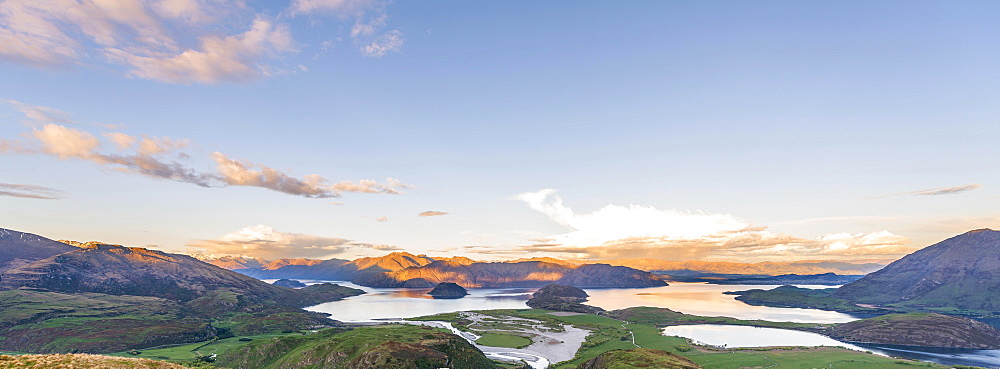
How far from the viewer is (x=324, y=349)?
452 feet

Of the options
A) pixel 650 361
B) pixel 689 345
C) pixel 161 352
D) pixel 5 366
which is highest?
pixel 5 366

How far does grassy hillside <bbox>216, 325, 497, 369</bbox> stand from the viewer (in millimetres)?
123438

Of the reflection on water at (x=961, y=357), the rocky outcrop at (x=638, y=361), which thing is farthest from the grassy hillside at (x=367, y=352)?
the reflection on water at (x=961, y=357)

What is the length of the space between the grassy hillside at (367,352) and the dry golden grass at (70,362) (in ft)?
231

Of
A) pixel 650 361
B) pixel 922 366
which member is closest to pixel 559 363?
pixel 650 361

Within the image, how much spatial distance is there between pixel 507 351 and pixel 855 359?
128107 mm

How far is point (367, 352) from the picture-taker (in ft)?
411

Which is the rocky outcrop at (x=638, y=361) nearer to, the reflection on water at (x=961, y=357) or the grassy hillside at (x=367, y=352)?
the grassy hillside at (x=367, y=352)

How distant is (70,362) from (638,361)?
10142cm

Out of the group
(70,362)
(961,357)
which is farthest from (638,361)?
(961,357)

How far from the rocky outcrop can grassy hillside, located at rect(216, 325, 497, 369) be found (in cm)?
4435

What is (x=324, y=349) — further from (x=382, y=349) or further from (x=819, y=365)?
(x=819, y=365)

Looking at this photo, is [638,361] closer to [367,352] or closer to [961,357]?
[367,352]

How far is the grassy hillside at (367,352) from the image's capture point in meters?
123
